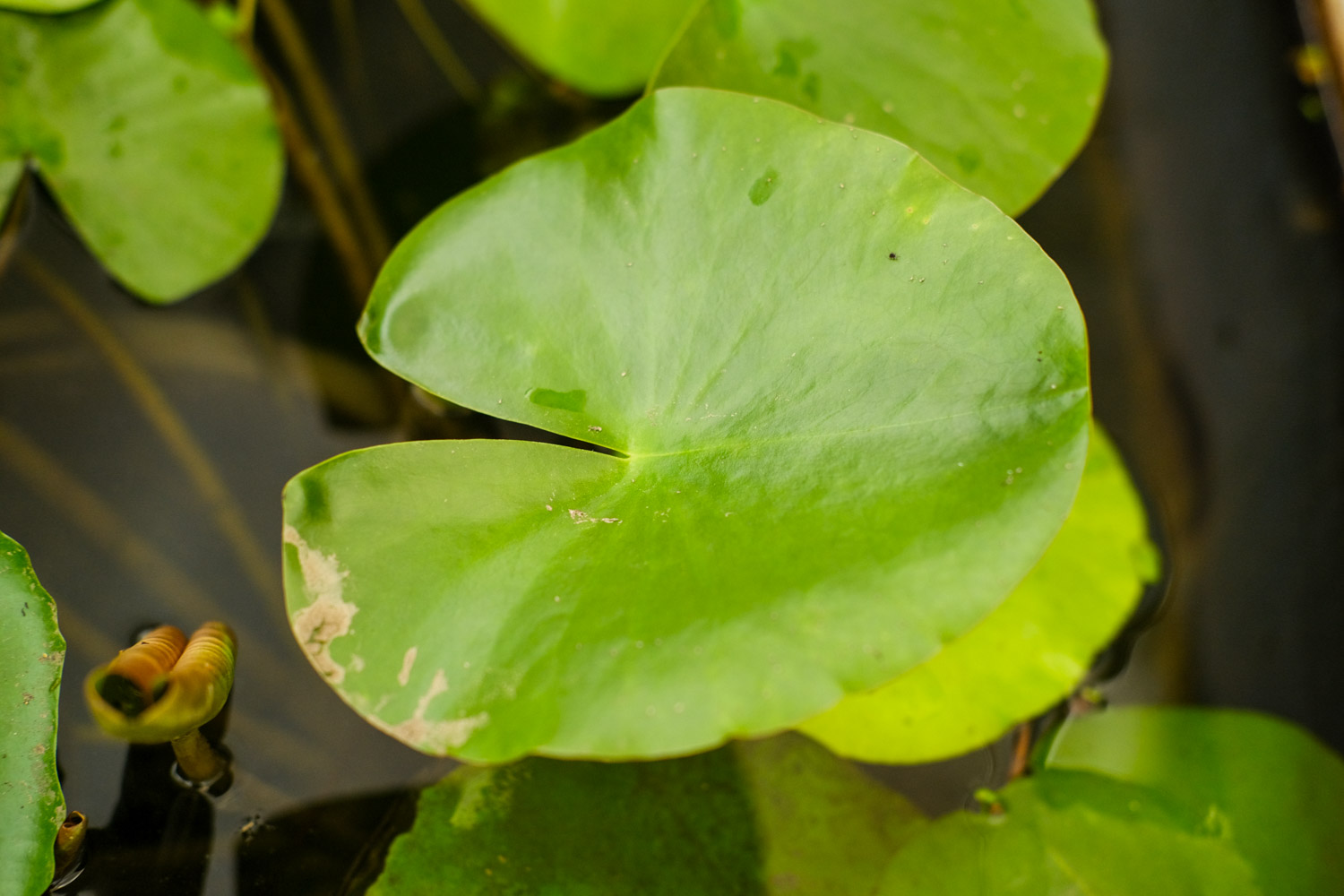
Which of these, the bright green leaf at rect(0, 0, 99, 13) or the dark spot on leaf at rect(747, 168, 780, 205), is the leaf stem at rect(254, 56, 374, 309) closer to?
the bright green leaf at rect(0, 0, 99, 13)

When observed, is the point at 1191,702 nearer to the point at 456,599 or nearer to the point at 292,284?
the point at 456,599

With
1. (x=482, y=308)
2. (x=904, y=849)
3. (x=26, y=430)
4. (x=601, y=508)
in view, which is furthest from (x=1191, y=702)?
(x=26, y=430)

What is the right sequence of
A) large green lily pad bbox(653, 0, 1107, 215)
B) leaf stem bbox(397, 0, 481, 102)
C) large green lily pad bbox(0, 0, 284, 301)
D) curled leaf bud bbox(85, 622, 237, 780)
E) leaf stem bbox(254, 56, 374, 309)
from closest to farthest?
curled leaf bud bbox(85, 622, 237, 780), large green lily pad bbox(653, 0, 1107, 215), large green lily pad bbox(0, 0, 284, 301), leaf stem bbox(254, 56, 374, 309), leaf stem bbox(397, 0, 481, 102)

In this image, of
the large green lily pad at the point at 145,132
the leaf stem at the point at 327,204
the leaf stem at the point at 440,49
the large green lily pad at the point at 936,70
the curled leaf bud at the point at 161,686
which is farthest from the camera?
the leaf stem at the point at 440,49

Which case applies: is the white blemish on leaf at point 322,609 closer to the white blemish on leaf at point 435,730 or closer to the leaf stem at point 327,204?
the white blemish on leaf at point 435,730

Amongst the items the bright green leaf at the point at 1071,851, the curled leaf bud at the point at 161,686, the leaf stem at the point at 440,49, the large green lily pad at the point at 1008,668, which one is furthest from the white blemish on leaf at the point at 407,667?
the leaf stem at the point at 440,49

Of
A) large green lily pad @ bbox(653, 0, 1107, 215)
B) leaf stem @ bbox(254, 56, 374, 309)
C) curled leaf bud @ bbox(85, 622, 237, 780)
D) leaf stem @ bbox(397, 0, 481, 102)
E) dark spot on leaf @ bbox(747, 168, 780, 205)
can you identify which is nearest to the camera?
curled leaf bud @ bbox(85, 622, 237, 780)

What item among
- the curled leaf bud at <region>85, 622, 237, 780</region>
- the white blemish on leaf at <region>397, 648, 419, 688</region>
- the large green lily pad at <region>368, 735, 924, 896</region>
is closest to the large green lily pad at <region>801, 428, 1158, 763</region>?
the large green lily pad at <region>368, 735, 924, 896</region>
